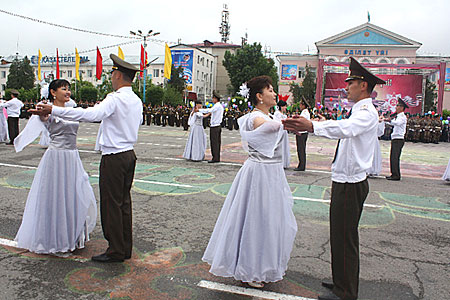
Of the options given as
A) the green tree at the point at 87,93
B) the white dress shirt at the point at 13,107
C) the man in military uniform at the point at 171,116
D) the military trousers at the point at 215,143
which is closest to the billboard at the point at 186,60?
the green tree at the point at 87,93

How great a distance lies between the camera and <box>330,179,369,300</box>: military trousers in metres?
3.16

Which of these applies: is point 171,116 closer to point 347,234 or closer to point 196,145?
point 196,145

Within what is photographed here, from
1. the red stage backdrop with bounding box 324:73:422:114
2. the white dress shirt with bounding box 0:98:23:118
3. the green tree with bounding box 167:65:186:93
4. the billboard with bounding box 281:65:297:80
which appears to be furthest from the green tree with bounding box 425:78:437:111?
the white dress shirt with bounding box 0:98:23:118

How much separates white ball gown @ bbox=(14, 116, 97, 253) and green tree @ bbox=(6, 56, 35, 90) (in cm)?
7239

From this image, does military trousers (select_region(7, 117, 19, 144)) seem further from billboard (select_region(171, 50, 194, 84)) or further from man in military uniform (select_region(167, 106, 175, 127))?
billboard (select_region(171, 50, 194, 84))

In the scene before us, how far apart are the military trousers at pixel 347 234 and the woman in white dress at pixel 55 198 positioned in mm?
2637

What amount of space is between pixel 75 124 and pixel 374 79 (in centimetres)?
308

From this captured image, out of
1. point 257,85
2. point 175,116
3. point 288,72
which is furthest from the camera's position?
point 288,72

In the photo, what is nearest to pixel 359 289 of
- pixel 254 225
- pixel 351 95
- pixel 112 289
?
pixel 254 225

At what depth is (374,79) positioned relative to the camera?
3.25m

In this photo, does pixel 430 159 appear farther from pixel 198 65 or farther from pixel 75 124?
pixel 198 65

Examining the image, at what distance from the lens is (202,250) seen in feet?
14.0

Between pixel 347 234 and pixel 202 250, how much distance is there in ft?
5.72

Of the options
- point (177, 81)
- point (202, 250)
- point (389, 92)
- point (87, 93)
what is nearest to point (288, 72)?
point (177, 81)
